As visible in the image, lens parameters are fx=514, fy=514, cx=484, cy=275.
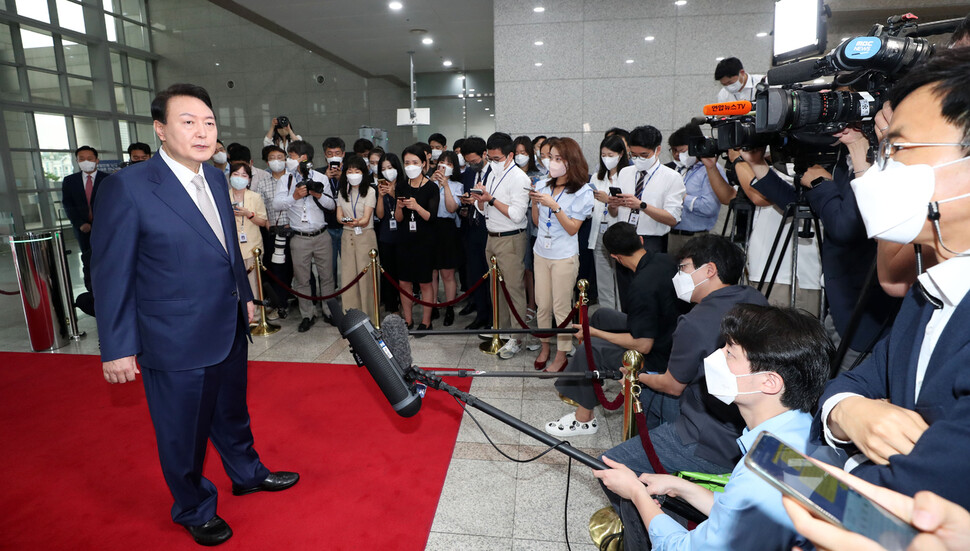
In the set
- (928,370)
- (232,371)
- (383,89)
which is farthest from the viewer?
(383,89)

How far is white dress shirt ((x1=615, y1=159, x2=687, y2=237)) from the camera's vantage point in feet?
13.3

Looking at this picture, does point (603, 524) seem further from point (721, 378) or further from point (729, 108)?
point (729, 108)

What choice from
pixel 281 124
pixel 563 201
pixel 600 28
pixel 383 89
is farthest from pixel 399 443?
pixel 383 89

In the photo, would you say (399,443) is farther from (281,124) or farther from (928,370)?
(281,124)

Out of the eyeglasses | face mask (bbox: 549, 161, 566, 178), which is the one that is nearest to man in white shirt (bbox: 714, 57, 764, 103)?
face mask (bbox: 549, 161, 566, 178)

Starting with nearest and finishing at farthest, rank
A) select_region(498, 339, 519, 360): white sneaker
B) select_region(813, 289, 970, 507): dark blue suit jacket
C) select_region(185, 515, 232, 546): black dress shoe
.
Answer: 1. select_region(813, 289, 970, 507): dark blue suit jacket
2. select_region(185, 515, 232, 546): black dress shoe
3. select_region(498, 339, 519, 360): white sneaker

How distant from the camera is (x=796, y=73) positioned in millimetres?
2021

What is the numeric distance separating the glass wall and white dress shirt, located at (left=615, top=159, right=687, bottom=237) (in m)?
10.6

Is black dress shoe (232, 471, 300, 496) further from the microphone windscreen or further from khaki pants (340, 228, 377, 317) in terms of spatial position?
khaki pants (340, 228, 377, 317)

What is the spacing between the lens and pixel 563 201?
13.0ft

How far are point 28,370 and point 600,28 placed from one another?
284 inches

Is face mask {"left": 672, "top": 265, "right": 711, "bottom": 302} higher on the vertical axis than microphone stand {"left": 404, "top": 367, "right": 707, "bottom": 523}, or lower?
higher

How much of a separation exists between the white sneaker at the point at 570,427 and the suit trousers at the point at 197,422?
5.56 ft

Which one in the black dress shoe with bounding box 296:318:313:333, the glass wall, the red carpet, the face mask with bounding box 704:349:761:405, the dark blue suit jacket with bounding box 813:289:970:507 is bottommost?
the red carpet
